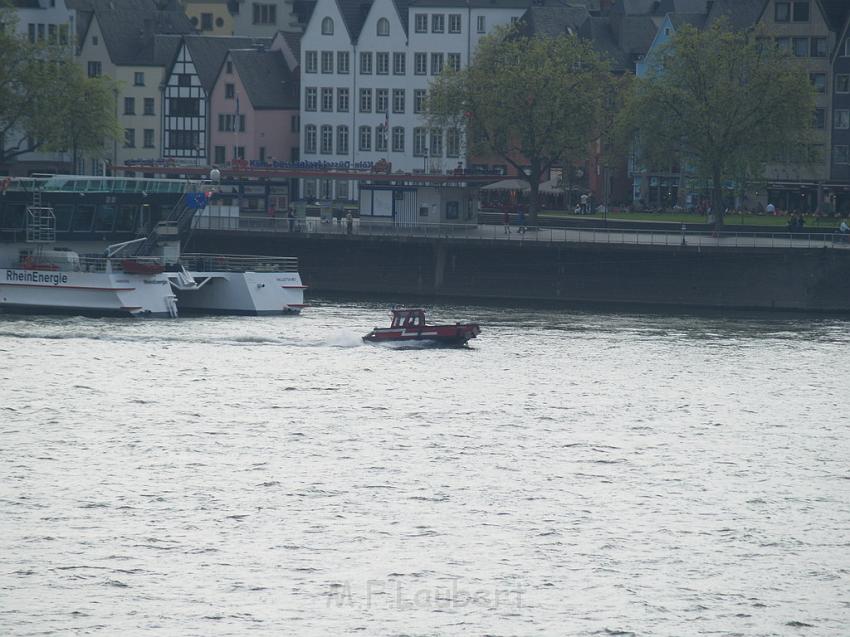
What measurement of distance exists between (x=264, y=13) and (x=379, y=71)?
3947 cm

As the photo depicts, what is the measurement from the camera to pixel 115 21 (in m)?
154

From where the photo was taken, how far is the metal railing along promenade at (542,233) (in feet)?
335

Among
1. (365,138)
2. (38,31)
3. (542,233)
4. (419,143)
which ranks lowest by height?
(542,233)

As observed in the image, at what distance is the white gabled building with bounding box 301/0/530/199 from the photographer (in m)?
142

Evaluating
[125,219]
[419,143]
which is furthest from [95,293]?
[419,143]

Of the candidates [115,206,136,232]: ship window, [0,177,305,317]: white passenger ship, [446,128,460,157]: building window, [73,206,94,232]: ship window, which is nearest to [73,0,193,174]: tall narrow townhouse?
[446,128,460,157]: building window

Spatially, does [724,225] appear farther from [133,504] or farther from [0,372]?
[133,504]

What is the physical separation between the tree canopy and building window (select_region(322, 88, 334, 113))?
18235mm

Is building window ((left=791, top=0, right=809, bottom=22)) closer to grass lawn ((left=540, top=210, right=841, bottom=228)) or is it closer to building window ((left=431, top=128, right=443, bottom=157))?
grass lawn ((left=540, top=210, right=841, bottom=228))

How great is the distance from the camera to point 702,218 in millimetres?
123688

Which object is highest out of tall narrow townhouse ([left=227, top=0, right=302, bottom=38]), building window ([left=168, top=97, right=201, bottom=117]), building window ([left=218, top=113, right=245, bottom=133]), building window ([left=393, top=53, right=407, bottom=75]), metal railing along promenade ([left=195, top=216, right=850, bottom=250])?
tall narrow townhouse ([left=227, top=0, right=302, bottom=38])

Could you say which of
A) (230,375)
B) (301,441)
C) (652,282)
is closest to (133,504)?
(301,441)

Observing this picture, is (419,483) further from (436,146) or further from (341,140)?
(341,140)

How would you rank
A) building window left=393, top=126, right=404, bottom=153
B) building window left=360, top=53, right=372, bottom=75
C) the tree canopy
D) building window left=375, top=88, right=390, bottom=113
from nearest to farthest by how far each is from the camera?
1. the tree canopy
2. building window left=360, top=53, right=372, bottom=75
3. building window left=375, top=88, right=390, bottom=113
4. building window left=393, top=126, right=404, bottom=153
